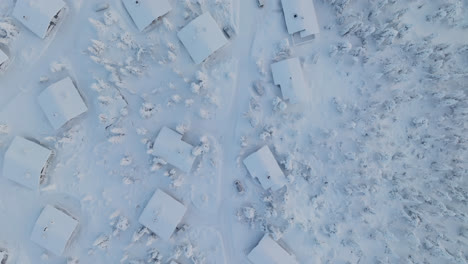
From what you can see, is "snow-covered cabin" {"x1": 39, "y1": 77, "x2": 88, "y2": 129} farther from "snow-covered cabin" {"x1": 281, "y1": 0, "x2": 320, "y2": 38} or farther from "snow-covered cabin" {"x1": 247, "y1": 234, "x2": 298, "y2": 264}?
"snow-covered cabin" {"x1": 281, "y1": 0, "x2": 320, "y2": 38}

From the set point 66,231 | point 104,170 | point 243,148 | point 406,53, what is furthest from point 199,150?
point 406,53

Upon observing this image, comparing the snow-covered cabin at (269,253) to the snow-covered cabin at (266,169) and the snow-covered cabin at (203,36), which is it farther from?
the snow-covered cabin at (203,36)

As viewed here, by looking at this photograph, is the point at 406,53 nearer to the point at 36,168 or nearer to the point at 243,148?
the point at 243,148

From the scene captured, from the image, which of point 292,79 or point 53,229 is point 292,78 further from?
point 53,229

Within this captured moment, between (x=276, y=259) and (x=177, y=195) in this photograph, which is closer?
(x=276, y=259)

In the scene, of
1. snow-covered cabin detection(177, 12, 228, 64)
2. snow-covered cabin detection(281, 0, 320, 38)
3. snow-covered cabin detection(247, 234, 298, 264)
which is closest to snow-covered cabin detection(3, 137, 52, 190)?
snow-covered cabin detection(177, 12, 228, 64)

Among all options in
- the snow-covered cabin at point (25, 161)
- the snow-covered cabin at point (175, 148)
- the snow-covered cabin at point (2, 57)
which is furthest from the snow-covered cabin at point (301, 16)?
the snow-covered cabin at point (2, 57)

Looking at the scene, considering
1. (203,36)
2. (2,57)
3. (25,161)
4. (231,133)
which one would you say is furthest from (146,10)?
(25,161)
